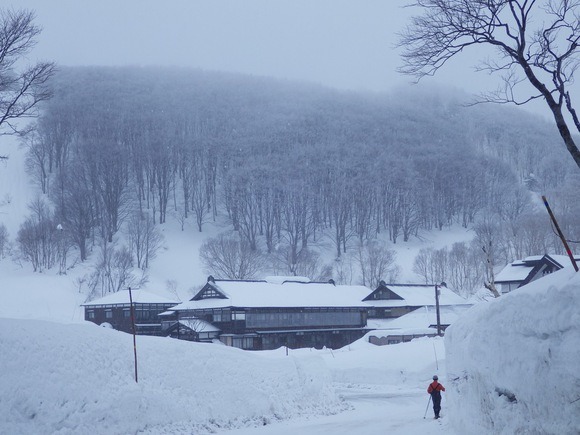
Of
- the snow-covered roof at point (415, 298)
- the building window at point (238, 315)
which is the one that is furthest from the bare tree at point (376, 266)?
the building window at point (238, 315)

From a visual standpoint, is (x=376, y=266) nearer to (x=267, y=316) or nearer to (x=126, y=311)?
(x=267, y=316)

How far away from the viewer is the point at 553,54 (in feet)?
42.1

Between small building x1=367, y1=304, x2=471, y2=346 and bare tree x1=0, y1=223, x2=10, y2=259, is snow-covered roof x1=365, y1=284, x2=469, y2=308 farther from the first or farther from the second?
bare tree x1=0, y1=223, x2=10, y2=259

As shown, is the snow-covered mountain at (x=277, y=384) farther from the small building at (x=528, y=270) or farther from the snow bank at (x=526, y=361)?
the small building at (x=528, y=270)

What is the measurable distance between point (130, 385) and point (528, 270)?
123 feet

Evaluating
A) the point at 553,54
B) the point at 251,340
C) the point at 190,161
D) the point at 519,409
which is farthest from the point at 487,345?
the point at 190,161

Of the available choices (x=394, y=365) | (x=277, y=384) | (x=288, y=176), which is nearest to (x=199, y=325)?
(x=394, y=365)

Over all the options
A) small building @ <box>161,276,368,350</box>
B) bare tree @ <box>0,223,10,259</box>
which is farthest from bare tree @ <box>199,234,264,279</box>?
bare tree @ <box>0,223,10,259</box>

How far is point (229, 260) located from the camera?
266 ft

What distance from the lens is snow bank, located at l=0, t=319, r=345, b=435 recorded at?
15758 millimetres

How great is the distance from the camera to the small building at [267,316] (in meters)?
57.0

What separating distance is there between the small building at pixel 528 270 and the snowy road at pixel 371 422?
20531 mm

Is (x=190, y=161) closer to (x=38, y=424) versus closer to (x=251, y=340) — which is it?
(x=251, y=340)

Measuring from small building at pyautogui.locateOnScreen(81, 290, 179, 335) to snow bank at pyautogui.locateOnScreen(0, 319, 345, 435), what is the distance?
37732 millimetres
